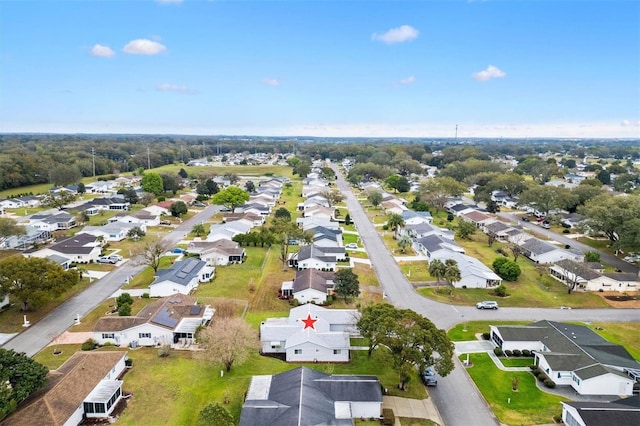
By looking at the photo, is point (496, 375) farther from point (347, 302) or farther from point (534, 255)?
point (534, 255)

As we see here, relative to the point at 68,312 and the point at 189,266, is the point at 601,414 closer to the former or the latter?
the point at 189,266

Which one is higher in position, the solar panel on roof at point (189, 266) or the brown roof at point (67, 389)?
the solar panel on roof at point (189, 266)

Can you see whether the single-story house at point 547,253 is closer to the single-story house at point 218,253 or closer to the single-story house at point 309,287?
the single-story house at point 309,287

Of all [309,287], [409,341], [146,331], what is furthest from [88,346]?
[409,341]

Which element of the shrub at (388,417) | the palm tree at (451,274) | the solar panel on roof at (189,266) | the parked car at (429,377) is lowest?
the shrub at (388,417)

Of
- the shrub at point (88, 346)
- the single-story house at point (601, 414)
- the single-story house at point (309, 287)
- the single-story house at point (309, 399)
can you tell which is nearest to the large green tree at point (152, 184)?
the single-story house at point (309, 287)

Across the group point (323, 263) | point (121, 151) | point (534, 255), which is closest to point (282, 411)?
point (323, 263)
